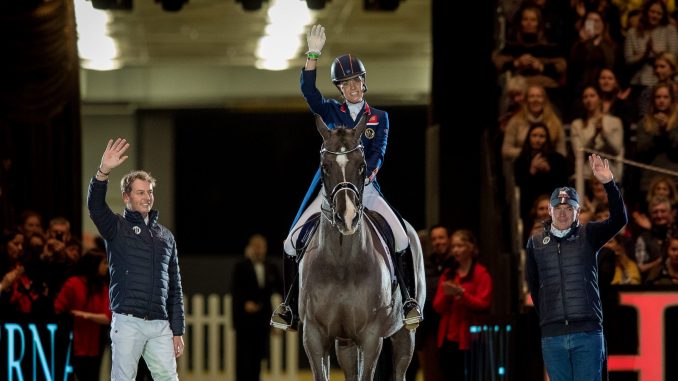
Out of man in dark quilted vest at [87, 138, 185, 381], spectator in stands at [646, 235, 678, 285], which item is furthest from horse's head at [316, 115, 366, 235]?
spectator in stands at [646, 235, 678, 285]

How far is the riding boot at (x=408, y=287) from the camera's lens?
8898 millimetres

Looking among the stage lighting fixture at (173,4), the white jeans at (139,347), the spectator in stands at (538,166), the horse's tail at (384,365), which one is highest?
the stage lighting fixture at (173,4)

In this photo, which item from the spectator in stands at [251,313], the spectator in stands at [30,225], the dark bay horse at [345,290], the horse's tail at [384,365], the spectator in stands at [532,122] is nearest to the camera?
Result: the dark bay horse at [345,290]

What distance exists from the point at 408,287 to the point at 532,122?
4449mm

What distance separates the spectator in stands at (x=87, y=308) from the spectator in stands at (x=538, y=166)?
12.4 ft

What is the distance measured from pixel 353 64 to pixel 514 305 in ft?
17.5

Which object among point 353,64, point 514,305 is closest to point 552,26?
point 514,305

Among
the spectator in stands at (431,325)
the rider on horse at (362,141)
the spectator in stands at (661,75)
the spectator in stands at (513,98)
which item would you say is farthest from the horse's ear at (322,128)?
the spectator in stands at (661,75)

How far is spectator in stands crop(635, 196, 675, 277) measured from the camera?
1262 centimetres

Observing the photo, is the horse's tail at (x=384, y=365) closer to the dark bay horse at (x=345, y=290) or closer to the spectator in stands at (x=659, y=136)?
the dark bay horse at (x=345, y=290)

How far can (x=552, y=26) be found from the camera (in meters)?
15.0

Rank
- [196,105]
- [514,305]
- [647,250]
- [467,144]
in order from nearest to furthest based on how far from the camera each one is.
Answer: [647,250] < [514,305] < [467,144] < [196,105]

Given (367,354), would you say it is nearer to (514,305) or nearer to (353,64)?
(353,64)

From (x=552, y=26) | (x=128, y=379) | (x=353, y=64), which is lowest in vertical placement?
(x=128, y=379)
